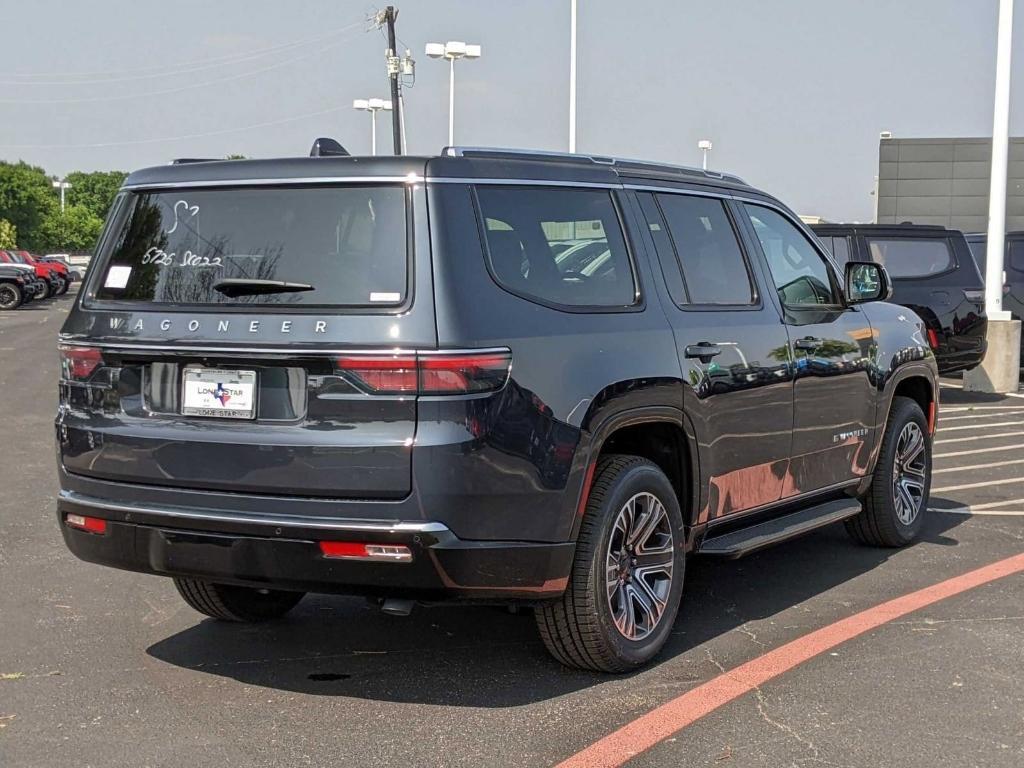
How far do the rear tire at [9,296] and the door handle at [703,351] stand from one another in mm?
37362

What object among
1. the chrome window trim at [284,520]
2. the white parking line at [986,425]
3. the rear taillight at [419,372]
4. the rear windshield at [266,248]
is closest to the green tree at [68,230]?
the white parking line at [986,425]

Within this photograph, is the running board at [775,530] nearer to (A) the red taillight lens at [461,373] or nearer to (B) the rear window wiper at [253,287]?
(A) the red taillight lens at [461,373]

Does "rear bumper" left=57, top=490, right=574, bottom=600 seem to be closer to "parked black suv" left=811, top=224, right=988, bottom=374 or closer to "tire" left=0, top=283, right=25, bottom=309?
"parked black suv" left=811, top=224, right=988, bottom=374

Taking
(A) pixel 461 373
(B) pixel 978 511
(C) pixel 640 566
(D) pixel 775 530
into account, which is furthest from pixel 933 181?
(A) pixel 461 373

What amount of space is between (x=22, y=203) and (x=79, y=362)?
10212cm

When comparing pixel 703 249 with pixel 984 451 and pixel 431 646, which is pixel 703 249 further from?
pixel 984 451

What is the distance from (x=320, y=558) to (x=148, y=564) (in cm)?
69

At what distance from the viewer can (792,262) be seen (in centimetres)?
648

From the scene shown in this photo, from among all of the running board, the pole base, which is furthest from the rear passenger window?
the pole base

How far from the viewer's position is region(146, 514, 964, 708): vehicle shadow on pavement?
489cm

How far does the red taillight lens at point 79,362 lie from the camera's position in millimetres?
4738

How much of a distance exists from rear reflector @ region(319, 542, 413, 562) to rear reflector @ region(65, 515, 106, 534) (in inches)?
35.5

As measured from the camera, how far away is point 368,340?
168 inches

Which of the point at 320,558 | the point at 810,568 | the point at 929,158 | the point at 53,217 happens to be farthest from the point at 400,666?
the point at 53,217
